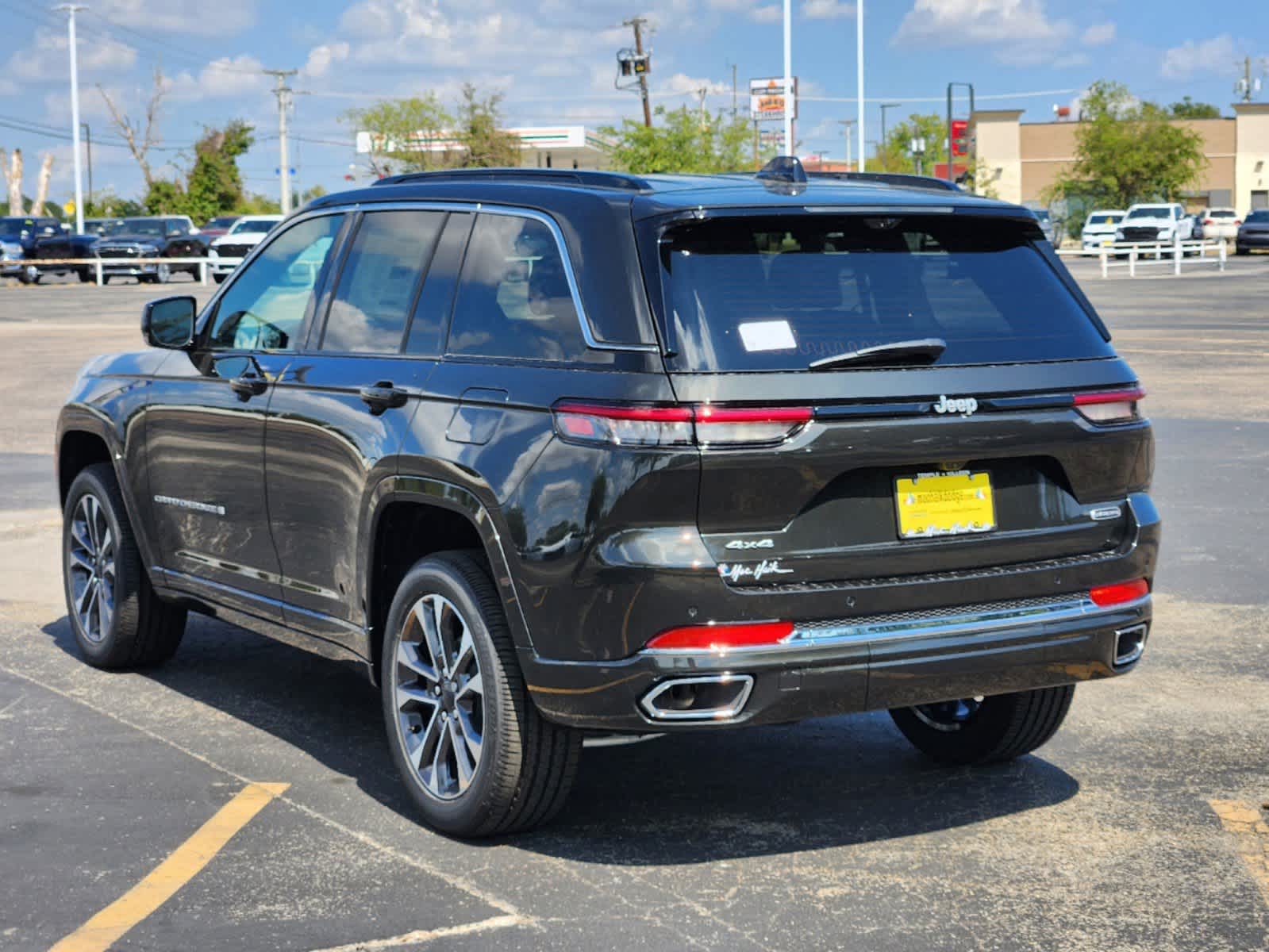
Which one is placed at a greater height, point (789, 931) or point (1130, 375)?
point (1130, 375)

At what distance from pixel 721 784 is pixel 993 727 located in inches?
34.6

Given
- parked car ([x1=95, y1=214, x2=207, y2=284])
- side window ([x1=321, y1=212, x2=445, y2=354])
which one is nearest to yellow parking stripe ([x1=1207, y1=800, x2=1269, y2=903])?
side window ([x1=321, y1=212, x2=445, y2=354])

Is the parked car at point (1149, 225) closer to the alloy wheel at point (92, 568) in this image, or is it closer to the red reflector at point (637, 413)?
the alloy wheel at point (92, 568)

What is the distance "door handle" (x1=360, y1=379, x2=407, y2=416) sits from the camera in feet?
17.0

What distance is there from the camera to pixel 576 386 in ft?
14.9

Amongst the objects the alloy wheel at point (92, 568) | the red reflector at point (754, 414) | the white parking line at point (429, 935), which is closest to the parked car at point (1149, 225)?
the alloy wheel at point (92, 568)

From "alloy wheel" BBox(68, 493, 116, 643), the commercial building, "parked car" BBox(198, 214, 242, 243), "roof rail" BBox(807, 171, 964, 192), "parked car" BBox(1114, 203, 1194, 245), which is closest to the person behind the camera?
"roof rail" BBox(807, 171, 964, 192)

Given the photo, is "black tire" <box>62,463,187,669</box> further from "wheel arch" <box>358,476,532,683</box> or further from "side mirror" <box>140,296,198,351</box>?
"wheel arch" <box>358,476,532,683</box>

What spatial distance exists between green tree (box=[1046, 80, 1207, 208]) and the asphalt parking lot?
92.0m

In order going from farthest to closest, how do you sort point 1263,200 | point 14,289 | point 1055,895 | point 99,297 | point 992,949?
point 1263,200 < point 14,289 < point 99,297 < point 1055,895 < point 992,949

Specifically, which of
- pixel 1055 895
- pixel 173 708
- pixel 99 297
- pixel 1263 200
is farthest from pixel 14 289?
pixel 1263 200

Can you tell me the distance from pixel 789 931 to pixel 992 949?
1.56 feet

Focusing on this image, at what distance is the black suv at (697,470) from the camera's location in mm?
4395

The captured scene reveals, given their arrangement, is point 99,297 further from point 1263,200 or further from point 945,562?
point 1263,200
